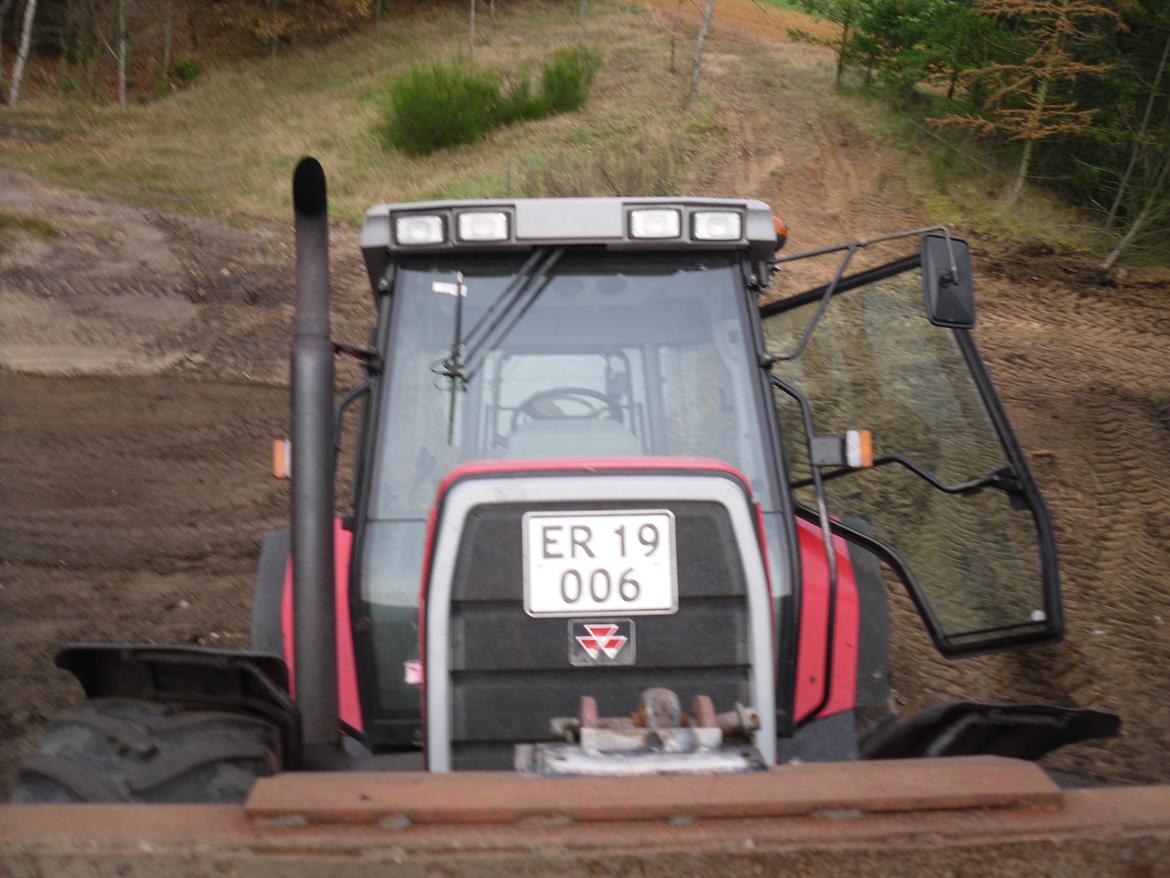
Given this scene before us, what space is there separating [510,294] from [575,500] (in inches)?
36.8

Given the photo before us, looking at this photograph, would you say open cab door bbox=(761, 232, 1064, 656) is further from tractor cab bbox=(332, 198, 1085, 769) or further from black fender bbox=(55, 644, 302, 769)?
black fender bbox=(55, 644, 302, 769)

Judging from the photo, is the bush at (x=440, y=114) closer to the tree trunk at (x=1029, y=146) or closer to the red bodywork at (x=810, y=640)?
the tree trunk at (x=1029, y=146)

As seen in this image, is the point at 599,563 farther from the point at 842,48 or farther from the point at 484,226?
the point at 842,48

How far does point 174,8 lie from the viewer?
36438 mm

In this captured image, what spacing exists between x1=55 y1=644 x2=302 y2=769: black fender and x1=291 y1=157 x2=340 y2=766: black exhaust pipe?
0.06 metres

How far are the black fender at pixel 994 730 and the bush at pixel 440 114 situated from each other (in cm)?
1842

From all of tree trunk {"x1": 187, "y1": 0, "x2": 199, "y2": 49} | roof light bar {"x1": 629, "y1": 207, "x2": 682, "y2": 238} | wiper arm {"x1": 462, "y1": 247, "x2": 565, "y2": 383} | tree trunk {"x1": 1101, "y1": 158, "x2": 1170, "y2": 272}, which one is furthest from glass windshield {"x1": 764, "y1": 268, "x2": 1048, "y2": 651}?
tree trunk {"x1": 187, "y1": 0, "x2": 199, "y2": 49}

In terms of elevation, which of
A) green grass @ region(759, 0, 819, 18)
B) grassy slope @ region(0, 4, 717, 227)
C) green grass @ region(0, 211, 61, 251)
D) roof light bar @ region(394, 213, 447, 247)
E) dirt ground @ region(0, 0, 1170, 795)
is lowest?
dirt ground @ region(0, 0, 1170, 795)

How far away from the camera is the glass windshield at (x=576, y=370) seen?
137 inches

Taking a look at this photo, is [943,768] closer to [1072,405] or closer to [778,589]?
[778,589]

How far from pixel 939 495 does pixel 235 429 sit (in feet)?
19.0

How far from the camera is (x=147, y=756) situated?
106 inches

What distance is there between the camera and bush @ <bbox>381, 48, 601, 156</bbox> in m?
20.5

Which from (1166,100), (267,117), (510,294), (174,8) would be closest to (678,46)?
(267,117)
